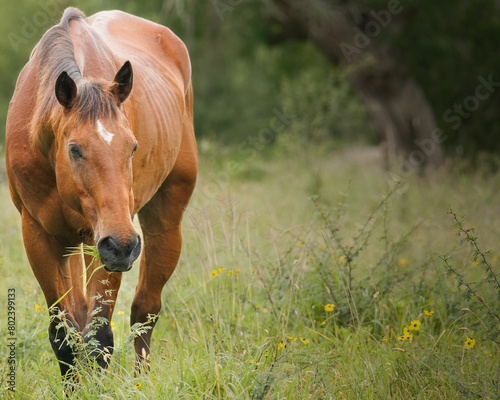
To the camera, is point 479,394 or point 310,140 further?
point 310,140

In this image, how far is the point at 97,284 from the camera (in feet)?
15.3

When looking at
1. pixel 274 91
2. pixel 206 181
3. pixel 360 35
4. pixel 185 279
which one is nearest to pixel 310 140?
pixel 360 35

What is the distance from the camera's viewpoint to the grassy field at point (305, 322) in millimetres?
4059

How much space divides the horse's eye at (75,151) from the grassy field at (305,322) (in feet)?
3.21

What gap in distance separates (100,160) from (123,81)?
1.83 ft

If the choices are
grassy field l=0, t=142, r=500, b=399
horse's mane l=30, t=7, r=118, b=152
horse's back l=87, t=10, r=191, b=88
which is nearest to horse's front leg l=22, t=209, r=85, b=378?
grassy field l=0, t=142, r=500, b=399

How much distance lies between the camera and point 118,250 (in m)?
3.73

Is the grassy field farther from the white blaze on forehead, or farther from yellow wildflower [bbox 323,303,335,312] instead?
the white blaze on forehead

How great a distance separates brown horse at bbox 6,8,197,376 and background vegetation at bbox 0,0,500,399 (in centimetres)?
25

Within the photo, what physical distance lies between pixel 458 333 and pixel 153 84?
8.62ft

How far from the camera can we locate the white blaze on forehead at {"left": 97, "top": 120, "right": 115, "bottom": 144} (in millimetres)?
3924

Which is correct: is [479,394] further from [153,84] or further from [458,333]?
[153,84]

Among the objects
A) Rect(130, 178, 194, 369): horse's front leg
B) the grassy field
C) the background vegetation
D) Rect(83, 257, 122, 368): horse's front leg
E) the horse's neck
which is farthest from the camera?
Rect(130, 178, 194, 369): horse's front leg

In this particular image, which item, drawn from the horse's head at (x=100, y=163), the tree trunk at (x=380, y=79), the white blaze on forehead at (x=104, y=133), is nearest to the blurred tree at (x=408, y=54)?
the tree trunk at (x=380, y=79)
